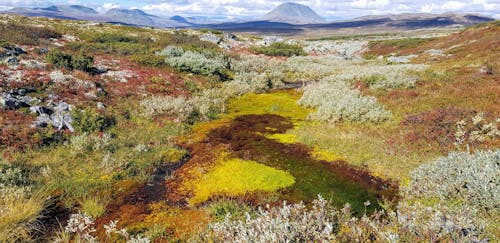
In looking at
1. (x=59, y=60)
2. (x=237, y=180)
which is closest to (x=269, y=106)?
(x=237, y=180)

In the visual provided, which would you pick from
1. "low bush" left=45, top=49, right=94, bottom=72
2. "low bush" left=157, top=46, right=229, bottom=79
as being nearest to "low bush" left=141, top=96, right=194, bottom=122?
"low bush" left=45, top=49, right=94, bottom=72

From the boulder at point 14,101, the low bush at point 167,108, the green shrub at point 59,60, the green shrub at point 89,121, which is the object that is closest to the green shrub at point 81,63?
the green shrub at point 59,60

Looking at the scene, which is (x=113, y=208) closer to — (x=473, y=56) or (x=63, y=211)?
(x=63, y=211)

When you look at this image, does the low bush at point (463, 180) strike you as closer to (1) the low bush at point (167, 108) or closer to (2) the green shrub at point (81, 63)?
(1) the low bush at point (167, 108)

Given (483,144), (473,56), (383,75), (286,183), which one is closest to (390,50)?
(473,56)

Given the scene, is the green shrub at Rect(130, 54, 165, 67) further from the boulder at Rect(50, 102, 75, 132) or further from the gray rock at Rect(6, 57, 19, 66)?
the boulder at Rect(50, 102, 75, 132)

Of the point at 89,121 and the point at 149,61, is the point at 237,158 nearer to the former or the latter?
the point at 89,121
